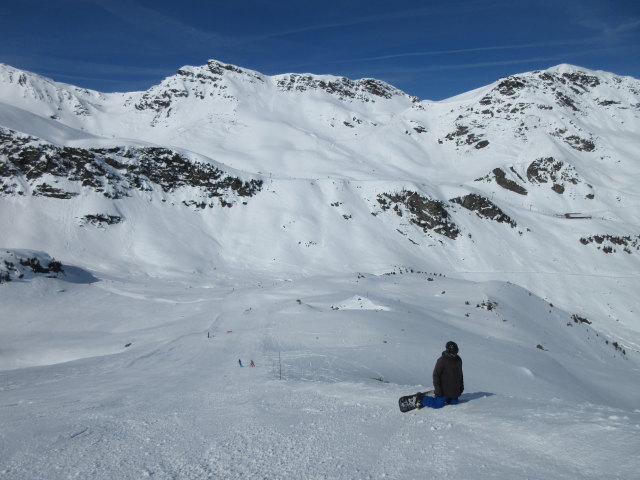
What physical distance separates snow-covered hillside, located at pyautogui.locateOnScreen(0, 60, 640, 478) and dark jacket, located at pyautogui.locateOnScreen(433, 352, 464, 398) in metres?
0.35

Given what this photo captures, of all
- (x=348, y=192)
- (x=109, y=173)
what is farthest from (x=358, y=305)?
(x=109, y=173)

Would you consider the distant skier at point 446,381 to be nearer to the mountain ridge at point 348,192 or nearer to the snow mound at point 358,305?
the snow mound at point 358,305

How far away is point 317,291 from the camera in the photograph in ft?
77.0

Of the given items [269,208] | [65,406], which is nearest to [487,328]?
[65,406]

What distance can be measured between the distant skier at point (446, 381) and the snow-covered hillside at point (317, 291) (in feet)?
0.70

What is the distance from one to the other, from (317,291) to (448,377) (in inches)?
664

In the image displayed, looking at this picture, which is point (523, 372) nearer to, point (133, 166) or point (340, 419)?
point (340, 419)

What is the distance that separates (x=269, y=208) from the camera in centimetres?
4209

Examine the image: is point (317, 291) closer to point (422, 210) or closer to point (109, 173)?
point (422, 210)

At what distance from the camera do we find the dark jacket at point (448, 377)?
680 cm

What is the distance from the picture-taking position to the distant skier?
22.1ft

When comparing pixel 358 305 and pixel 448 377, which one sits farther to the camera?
pixel 358 305

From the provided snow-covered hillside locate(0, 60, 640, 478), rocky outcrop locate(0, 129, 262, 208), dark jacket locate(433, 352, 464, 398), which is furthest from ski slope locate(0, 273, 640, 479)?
rocky outcrop locate(0, 129, 262, 208)

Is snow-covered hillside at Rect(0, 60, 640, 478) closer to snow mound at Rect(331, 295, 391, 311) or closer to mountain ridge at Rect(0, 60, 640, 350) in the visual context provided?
snow mound at Rect(331, 295, 391, 311)
